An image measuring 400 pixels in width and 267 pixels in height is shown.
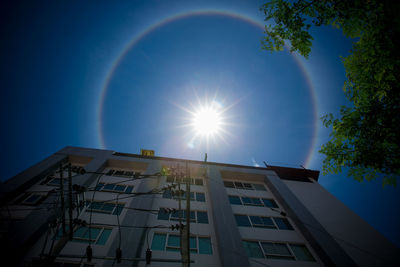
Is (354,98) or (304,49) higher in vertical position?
(304,49)

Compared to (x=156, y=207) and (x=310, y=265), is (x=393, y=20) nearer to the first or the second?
(x=310, y=265)

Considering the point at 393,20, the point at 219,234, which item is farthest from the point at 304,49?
the point at 219,234

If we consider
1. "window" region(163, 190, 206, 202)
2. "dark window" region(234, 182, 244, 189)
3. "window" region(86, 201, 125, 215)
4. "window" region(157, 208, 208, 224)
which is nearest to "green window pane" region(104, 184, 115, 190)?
"window" region(86, 201, 125, 215)

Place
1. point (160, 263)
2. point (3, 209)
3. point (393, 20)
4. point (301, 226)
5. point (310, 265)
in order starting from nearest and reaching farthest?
point (393, 20) → point (160, 263) → point (310, 265) → point (3, 209) → point (301, 226)

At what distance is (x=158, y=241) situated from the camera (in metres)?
11.7

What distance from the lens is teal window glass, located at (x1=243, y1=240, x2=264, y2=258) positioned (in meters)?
11.6

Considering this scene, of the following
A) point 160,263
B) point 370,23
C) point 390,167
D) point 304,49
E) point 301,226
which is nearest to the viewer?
point 370,23

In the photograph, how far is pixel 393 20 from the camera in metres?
5.70

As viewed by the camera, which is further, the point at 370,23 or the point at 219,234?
the point at 219,234

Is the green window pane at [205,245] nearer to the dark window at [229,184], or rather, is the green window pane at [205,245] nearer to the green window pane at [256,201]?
the green window pane at [256,201]

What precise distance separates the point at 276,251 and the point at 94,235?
45.2ft

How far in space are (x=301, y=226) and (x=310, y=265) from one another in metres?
2.89

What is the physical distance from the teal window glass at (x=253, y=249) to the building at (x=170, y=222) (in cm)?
7

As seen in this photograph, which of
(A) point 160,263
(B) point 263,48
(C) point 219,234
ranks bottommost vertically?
(A) point 160,263
